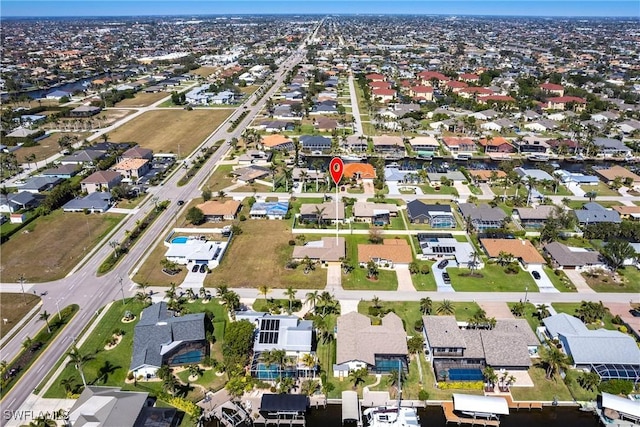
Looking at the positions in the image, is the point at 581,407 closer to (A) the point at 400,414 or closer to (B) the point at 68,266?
(A) the point at 400,414

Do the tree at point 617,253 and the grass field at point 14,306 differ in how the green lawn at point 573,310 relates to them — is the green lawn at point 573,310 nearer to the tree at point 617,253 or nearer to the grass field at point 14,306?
the tree at point 617,253

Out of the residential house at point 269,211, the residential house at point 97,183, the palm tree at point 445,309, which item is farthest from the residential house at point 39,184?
the palm tree at point 445,309

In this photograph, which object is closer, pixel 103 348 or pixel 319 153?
pixel 103 348

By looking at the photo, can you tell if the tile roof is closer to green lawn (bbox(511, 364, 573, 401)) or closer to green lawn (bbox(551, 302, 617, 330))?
green lawn (bbox(511, 364, 573, 401))

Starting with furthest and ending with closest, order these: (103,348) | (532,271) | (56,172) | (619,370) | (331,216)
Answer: (56,172)
(331,216)
(532,271)
(103,348)
(619,370)

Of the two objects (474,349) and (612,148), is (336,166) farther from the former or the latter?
(612,148)

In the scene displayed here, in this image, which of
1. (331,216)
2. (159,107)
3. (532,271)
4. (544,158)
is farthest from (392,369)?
(159,107)

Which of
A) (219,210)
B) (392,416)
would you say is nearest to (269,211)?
(219,210)

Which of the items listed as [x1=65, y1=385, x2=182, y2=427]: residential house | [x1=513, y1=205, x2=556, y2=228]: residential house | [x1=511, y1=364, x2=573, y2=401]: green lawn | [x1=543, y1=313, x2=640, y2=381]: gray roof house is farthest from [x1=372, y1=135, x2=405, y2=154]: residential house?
[x1=65, y1=385, x2=182, y2=427]: residential house
